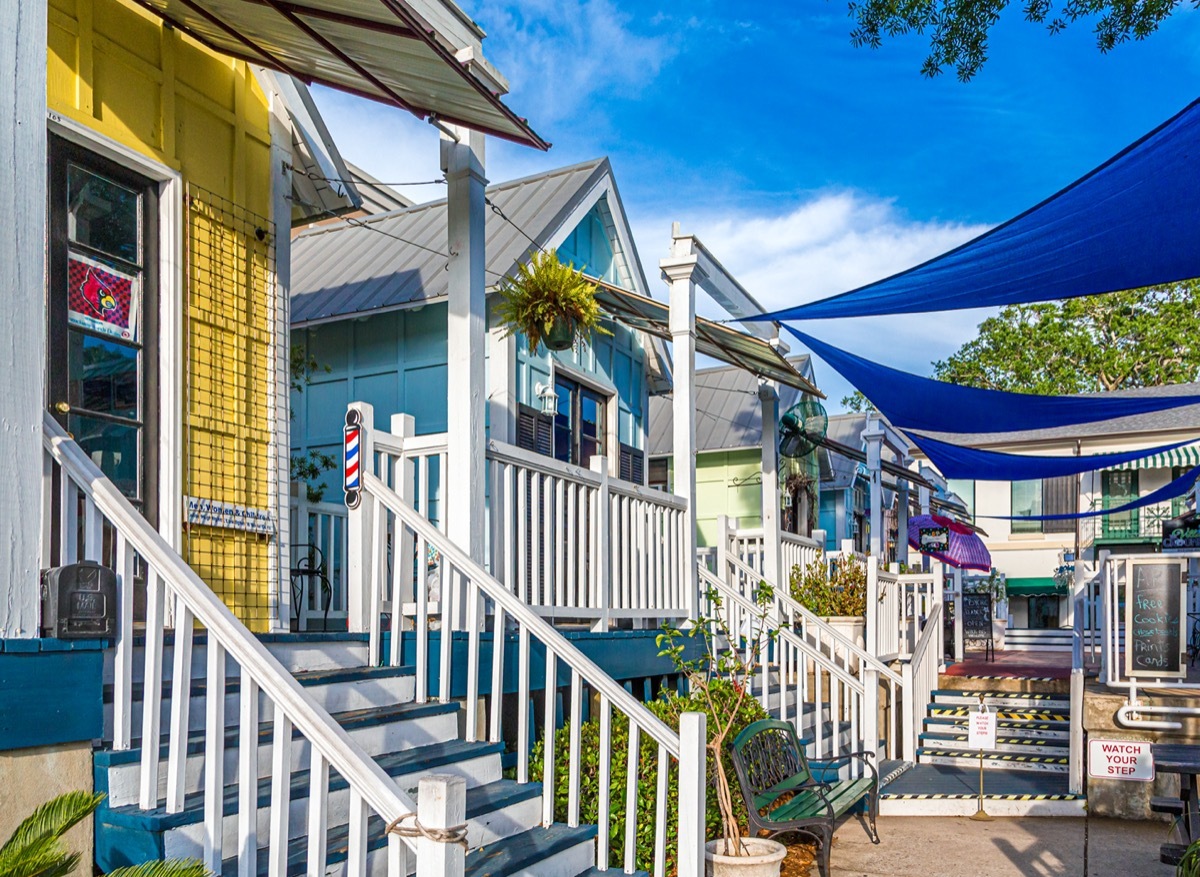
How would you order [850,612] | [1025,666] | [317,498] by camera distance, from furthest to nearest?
[1025,666]
[850,612]
[317,498]

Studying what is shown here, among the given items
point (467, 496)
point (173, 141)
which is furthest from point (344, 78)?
point (467, 496)

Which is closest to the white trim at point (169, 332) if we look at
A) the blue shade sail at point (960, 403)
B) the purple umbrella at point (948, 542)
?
the blue shade sail at point (960, 403)

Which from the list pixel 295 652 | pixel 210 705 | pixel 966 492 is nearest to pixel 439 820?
pixel 210 705

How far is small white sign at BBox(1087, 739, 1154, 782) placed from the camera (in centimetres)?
Result: 628

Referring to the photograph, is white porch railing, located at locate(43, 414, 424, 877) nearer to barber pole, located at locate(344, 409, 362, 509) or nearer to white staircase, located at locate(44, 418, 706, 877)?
white staircase, located at locate(44, 418, 706, 877)

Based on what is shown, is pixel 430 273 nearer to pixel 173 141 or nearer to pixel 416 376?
pixel 416 376

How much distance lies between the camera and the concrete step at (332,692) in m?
4.58

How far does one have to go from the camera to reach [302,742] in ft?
15.6

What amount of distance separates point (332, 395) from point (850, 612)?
5.67m

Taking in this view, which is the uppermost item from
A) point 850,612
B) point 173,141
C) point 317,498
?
point 173,141

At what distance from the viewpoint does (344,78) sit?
6191mm

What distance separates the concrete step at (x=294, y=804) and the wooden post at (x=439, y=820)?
3.63 ft

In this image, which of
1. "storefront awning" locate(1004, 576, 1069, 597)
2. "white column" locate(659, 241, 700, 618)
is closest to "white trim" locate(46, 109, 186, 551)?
"white column" locate(659, 241, 700, 618)

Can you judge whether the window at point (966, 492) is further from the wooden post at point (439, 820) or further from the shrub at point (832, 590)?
the wooden post at point (439, 820)
